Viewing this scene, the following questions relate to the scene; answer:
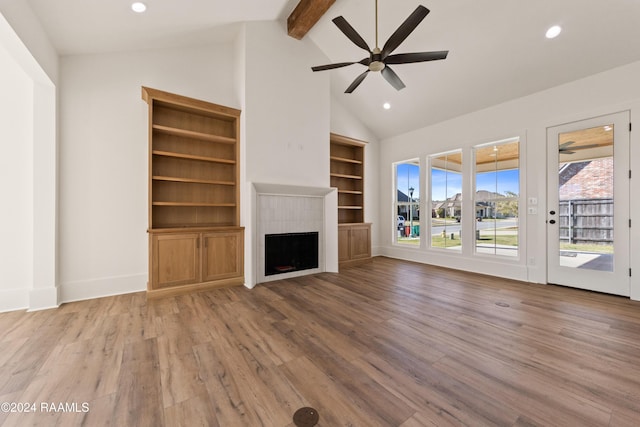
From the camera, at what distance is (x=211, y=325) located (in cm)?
255

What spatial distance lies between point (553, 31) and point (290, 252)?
4645 mm

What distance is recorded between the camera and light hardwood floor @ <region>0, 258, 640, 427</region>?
1436 millimetres

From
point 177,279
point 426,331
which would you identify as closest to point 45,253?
point 177,279

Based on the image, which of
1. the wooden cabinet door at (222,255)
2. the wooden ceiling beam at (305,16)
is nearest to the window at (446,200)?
the wooden ceiling beam at (305,16)

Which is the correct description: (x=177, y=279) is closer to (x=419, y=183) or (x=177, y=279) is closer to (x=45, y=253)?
(x=45, y=253)

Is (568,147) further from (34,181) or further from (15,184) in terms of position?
(15,184)

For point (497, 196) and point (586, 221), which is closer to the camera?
point (586, 221)

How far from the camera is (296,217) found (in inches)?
176

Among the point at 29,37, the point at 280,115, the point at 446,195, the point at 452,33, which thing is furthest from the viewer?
the point at 446,195

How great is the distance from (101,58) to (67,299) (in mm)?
3169

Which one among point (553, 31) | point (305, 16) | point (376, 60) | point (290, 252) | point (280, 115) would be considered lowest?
point (290, 252)

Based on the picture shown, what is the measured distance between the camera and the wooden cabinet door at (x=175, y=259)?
3.38 m

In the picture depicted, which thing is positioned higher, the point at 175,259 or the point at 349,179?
the point at 349,179

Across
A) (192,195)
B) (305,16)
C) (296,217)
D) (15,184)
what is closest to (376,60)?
(305,16)
